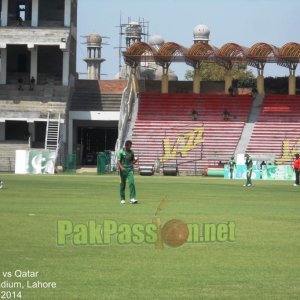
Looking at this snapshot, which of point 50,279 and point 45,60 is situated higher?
point 45,60

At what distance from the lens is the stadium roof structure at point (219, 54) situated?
275 ft

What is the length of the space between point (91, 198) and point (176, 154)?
44.5 m

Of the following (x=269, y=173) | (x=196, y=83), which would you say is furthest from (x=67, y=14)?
A: (x=269, y=173)

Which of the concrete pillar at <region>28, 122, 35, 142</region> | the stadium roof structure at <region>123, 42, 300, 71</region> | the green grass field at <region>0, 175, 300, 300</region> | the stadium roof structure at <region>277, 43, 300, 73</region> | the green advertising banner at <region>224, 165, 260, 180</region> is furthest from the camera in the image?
the concrete pillar at <region>28, 122, 35, 142</region>

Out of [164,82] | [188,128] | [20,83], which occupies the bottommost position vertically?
[188,128]

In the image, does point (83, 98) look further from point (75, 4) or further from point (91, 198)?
point (91, 198)

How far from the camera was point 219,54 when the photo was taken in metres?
85.4

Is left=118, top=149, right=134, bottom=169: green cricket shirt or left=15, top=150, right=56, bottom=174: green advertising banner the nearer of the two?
left=118, top=149, right=134, bottom=169: green cricket shirt

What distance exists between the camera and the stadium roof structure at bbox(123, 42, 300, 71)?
8388 centimetres

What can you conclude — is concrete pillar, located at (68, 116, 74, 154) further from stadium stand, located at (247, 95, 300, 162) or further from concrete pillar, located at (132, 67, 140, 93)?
stadium stand, located at (247, 95, 300, 162)

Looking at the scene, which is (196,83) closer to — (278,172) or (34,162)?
(278,172)

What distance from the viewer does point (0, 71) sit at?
8806 centimetres

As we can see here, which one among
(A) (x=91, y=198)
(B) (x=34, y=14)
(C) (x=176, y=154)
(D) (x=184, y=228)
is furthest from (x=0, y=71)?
(D) (x=184, y=228)

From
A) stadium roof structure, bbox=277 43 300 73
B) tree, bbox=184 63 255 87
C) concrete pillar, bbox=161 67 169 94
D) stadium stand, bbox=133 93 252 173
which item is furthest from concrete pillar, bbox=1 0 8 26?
tree, bbox=184 63 255 87
